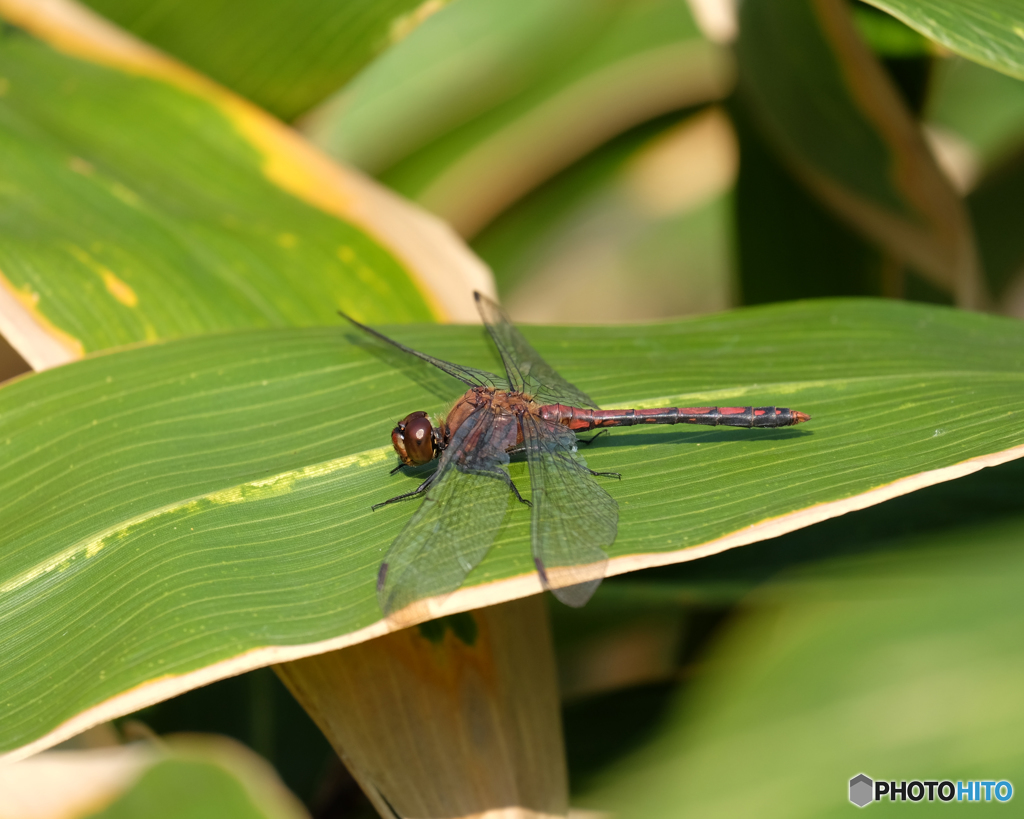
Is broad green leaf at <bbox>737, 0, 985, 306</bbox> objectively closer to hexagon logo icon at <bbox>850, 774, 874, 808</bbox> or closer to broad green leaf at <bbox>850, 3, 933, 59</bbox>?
broad green leaf at <bbox>850, 3, 933, 59</bbox>

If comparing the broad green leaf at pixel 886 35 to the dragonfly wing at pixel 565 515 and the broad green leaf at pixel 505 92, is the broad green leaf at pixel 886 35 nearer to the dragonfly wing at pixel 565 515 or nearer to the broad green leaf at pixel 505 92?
the broad green leaf at pixel 505 92

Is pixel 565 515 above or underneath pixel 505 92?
underneath

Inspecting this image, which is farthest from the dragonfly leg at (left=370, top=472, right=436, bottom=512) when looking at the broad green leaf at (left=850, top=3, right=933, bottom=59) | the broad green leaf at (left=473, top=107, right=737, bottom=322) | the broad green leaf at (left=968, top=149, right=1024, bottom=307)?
the broad green leaf at (left=968, top=149, right=1024, bottom=307)

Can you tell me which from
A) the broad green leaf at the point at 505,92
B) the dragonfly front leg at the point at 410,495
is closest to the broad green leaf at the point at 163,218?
the broad green leaf at the point at 505,92

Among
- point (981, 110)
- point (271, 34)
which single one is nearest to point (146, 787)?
point (271, 34)

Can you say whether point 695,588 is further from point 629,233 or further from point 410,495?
point 629,233

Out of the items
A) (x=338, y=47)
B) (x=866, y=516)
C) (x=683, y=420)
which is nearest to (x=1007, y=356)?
(x=866, y=516)
